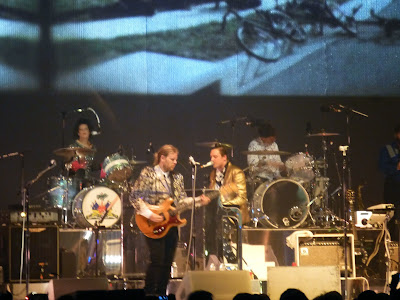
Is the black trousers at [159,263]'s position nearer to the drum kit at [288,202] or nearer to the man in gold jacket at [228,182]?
the man in gold jacket at [228,182]

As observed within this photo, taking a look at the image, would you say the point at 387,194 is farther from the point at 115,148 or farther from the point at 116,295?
the point at 116,295

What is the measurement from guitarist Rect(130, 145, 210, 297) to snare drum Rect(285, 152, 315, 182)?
102 inches

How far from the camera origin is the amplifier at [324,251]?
34.5 feet

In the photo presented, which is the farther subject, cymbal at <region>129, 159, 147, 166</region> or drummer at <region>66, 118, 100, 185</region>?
cymbal at <region>129, 159, 147, 166</region>

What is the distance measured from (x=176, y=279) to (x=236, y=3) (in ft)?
15.2

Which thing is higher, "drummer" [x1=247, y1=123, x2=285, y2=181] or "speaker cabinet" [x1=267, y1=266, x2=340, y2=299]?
"drummer" [x1=247, y1=123, x2=285, y2=181]

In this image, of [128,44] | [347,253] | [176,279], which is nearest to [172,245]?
[176,279]

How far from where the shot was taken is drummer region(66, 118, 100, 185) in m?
11.4

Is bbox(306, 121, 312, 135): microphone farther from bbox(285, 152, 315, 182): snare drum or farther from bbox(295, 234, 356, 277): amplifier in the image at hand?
bbox(295, 234, 356, 277): amplifier

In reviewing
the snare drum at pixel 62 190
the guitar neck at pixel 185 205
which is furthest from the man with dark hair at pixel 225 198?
the snare drum at pixel 62 190

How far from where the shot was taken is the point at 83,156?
11.6m

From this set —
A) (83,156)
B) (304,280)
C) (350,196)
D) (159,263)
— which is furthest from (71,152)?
(304,280)

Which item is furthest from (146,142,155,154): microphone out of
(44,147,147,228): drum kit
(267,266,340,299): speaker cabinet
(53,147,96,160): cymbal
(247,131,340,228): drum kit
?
(267,266,340,299): speaker cabinet

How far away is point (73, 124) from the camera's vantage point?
12.3 m
